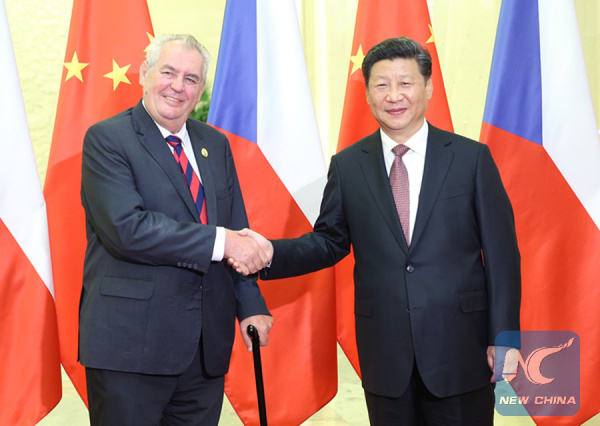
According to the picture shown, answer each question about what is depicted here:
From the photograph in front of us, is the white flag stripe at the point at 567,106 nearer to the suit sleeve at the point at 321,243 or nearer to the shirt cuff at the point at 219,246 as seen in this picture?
the suit sleeve at the point at 321,243

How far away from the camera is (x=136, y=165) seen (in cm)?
188

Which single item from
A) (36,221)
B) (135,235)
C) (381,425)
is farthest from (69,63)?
(381,425)

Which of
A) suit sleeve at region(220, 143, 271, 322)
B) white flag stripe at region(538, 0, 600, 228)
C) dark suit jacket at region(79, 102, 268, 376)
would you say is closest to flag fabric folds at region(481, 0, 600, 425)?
white flag stripe at region(538, 0, 600, 228)

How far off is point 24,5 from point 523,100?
10.0 feet

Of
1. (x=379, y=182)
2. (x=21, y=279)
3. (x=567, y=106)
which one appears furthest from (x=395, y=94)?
(x=21, y=279)

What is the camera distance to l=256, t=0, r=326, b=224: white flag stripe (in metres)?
2.70

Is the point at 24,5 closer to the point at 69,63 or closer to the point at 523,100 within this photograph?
the point at 69,63

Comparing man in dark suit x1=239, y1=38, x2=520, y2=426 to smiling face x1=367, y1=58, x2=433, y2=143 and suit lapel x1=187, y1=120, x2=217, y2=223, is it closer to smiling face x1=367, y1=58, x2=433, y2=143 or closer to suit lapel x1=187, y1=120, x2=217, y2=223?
smiling face x1=367, y1=58, x2=433, y2=143

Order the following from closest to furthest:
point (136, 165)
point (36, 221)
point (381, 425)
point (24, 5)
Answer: point (136, 165) → point (381, 425) → point (36, 221) → point (24, 5)

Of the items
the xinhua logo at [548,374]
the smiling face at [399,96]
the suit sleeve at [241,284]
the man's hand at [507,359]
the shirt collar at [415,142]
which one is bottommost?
the xinhua logo at [548,374]

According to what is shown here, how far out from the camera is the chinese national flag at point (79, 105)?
250 cm

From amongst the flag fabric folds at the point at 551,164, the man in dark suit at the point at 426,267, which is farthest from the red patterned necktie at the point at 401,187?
the flag fabric folds at the point at 551,164

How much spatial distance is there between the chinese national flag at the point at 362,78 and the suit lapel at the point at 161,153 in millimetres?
1090

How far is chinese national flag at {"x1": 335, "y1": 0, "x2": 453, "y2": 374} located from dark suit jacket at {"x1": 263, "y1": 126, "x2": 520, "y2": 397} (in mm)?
746
